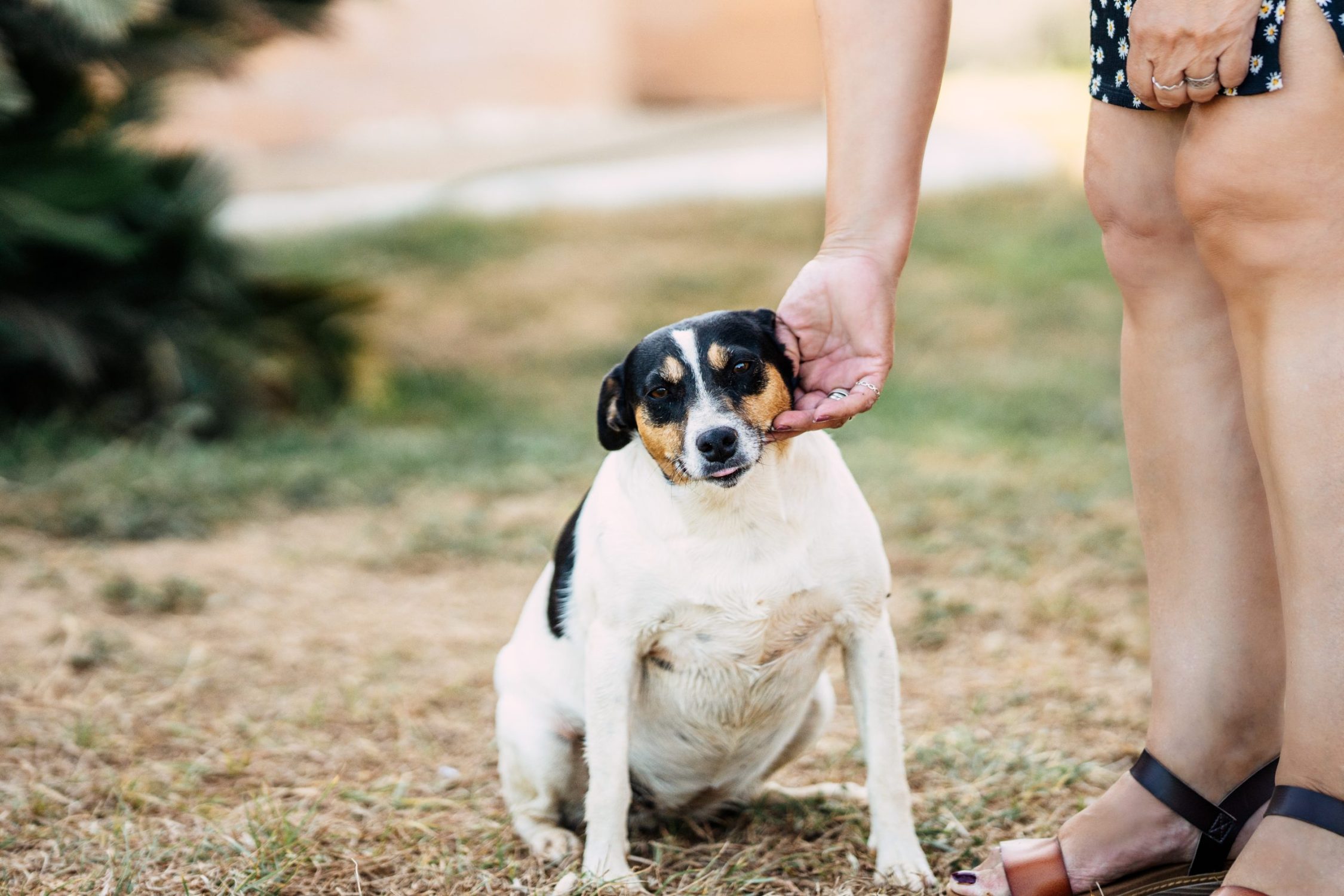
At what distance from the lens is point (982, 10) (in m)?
16.7

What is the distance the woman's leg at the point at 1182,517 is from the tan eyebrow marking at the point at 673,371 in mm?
763

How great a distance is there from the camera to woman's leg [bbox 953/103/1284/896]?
1922 mm

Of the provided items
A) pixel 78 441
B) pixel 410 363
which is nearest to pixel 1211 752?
pixel 78 441

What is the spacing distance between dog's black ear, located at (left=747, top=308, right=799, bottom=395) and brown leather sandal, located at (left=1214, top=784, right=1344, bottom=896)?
1067 mm

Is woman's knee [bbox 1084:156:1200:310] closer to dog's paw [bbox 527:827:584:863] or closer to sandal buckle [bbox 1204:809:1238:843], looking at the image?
sandal buckle [bbox 1204:809:1238:843]

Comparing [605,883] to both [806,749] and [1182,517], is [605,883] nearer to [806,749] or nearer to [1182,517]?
[806,749]

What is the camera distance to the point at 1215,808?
6.49 feet

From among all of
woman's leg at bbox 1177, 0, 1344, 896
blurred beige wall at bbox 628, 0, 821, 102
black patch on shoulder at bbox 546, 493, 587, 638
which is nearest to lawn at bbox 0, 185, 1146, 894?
black patch on shoulder at bbox 546, 493, 587, 638

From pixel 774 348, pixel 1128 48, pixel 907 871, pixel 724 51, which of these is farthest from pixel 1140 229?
pixel 724 51

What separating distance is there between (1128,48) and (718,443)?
0.90 m

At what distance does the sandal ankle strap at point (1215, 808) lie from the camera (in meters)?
1.96

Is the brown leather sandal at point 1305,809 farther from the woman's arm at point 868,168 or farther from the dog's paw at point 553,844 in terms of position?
the dog's paw at point 553,844

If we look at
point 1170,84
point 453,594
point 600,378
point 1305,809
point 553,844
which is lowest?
point 600,378

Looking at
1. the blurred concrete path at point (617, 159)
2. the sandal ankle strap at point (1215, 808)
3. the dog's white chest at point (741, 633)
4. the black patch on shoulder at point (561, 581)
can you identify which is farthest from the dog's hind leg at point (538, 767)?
the blurred concrete path at point (617, 159)
